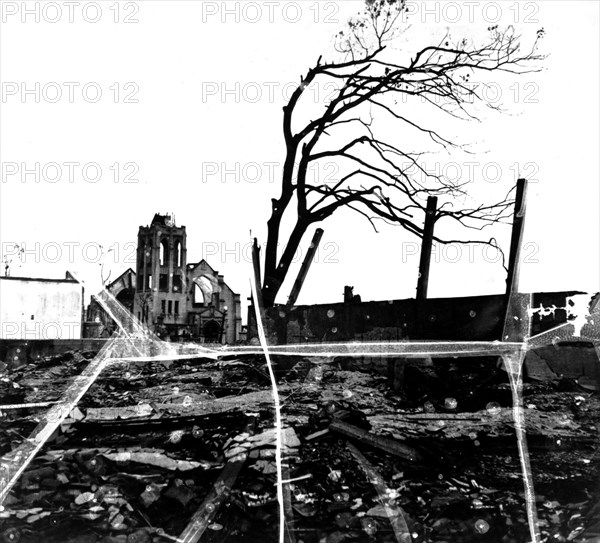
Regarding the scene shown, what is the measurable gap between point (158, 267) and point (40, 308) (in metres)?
1.03

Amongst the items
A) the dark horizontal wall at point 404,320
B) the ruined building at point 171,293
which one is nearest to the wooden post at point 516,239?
the dark horizontal wall at point 404,320

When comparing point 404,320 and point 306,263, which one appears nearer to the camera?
point 404,320

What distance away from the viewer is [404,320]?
3.68 metres

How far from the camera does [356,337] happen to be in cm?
376

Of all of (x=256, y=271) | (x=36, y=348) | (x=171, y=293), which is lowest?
(x=36, y=348)

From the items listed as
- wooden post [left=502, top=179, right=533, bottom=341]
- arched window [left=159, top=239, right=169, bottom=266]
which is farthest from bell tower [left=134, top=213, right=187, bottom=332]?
wooden post [left=502, top=179, right=533, bottom=341]

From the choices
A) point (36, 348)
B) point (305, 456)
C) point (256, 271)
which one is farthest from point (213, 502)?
point (36, 348)

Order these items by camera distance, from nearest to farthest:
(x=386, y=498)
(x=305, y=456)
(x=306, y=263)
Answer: (x=386, y=498) < (x=305, y=456) < (x=306, y=263)

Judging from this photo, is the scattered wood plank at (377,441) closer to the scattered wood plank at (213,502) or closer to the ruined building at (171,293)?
the scattered wood plank at (213,502)

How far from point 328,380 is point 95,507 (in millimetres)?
1536

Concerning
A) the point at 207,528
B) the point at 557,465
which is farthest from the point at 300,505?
the point at 557,465

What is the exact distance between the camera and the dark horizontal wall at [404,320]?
11.4 ft

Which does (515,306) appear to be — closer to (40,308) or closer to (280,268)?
(280,268)

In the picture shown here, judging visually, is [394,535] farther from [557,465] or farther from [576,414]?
[576,414]
